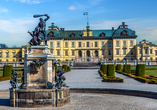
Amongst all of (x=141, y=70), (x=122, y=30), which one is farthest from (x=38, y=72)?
(x=122, y=30)

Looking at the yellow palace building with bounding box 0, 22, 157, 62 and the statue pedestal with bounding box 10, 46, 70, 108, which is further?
the yellow palace building with bounding box 0, 22, 157, 62

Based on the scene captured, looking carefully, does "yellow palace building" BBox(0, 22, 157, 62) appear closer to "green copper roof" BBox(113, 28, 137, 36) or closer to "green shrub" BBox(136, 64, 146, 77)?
"green copper roof" BBox(113, 28, 137, 36)

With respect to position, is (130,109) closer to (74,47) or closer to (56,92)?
(56,92)

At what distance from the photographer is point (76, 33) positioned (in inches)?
2569

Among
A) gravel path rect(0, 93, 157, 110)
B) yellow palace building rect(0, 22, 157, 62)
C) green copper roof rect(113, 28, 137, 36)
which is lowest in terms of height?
gravel path rect(0, 93, 157, 110)

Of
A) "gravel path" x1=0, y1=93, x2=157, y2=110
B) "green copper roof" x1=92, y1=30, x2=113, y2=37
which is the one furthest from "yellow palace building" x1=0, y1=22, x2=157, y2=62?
"gravel path" x1=0, y1=93, x2=157, y2=110

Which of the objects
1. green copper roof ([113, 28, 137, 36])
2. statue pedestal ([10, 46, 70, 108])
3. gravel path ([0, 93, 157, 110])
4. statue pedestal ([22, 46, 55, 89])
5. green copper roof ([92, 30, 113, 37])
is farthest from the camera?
green copper roof ([92, 30, 113, 37])

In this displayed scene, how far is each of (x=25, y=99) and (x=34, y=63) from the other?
1.63 metres

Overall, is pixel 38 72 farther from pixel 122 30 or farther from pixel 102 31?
pixel 102 31

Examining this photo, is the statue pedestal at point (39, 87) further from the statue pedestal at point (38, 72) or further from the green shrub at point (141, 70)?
the green shrub at point (141, 70)

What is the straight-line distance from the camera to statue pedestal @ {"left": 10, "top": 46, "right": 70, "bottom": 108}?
→ 841 cm

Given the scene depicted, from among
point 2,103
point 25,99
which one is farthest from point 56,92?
point 2,103

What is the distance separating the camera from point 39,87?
29.5 feet

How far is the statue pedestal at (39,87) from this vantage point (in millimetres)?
8414
